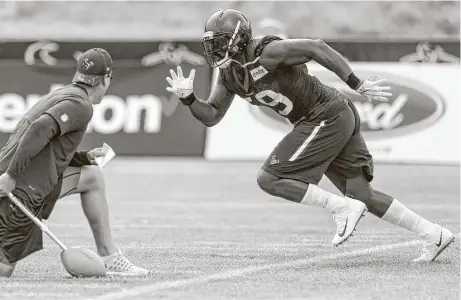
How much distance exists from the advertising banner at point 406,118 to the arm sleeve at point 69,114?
11.3m

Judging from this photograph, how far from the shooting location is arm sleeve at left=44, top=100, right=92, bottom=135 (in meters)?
6.84

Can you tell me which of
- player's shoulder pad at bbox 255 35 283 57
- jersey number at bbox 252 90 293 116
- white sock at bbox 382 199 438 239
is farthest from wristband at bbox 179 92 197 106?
white sock at bbox 382 199 438 239

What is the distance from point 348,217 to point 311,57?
113 cm

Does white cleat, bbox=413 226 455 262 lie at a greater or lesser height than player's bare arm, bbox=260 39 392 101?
lesser

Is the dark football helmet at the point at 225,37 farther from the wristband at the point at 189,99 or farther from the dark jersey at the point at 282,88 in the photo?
the wristband at the point at 189,99

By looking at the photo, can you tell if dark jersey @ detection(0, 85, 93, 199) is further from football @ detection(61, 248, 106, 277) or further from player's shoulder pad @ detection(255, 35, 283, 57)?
player's shoulder pad @ detection(255, 35, 283, 57)

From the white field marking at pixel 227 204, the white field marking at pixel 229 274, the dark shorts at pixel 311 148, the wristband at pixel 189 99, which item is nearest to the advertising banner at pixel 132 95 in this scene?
the white field marking at pixel 227 204

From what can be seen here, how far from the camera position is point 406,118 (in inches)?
719

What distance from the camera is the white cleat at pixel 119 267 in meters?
7.28

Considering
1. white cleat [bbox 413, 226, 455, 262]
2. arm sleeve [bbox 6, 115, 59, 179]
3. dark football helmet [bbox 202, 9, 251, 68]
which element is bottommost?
white cleat [bbox 413, 226, 455, 262]

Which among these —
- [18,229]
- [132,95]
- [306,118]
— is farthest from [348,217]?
[132,95]

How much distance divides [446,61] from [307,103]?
10.9 m

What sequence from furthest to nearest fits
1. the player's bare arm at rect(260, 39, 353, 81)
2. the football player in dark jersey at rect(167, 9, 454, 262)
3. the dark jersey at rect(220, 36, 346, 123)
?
1. the dark jersey at rect(220, 36, 346, 123)
2. the football player in dark jersey at rect(167, 9, 454, 262)
3. the player's bare arm at rect(260, 39, 353, 81)

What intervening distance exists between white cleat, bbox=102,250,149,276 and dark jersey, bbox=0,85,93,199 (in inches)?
24.5
